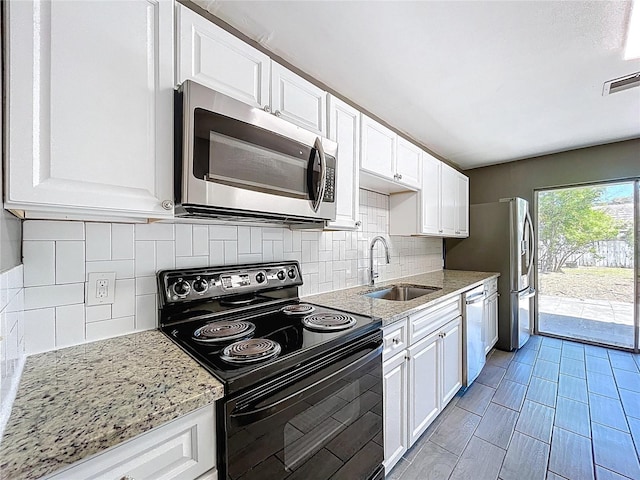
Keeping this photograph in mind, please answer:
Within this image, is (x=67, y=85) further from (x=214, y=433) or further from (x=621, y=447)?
(x=621, y=447)

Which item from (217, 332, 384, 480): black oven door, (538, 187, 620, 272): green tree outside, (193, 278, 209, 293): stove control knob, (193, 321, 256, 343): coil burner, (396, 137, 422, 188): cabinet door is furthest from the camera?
(538, 187, 620, 272): green tree outside

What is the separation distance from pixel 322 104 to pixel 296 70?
1.57 feet

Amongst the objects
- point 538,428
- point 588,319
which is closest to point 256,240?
point 538,428

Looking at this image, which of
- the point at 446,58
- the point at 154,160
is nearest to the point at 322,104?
the point at 446,58

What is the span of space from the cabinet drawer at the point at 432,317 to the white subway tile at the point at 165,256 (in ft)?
4.33

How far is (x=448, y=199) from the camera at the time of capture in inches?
121

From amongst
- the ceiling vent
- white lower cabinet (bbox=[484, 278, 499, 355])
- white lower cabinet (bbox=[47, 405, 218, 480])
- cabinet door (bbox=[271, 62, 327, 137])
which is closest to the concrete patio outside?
white lower cabinet (bbox=[484, 278, 499, 355])

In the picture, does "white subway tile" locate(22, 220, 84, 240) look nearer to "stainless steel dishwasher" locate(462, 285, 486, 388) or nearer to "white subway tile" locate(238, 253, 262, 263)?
"white subway tile" locate(238, 253, 262, 263)

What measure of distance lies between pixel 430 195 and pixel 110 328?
2630mm

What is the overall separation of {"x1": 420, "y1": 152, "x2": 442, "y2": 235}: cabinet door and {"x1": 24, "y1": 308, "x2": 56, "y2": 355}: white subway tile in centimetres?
254

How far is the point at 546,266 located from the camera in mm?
3721

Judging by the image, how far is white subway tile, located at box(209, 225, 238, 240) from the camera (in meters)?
1.45

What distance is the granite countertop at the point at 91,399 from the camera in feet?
1.77

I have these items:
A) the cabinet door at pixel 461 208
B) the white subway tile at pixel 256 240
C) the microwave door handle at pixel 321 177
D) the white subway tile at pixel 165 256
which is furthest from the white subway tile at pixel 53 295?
the cabinet door at pixel 461 208
